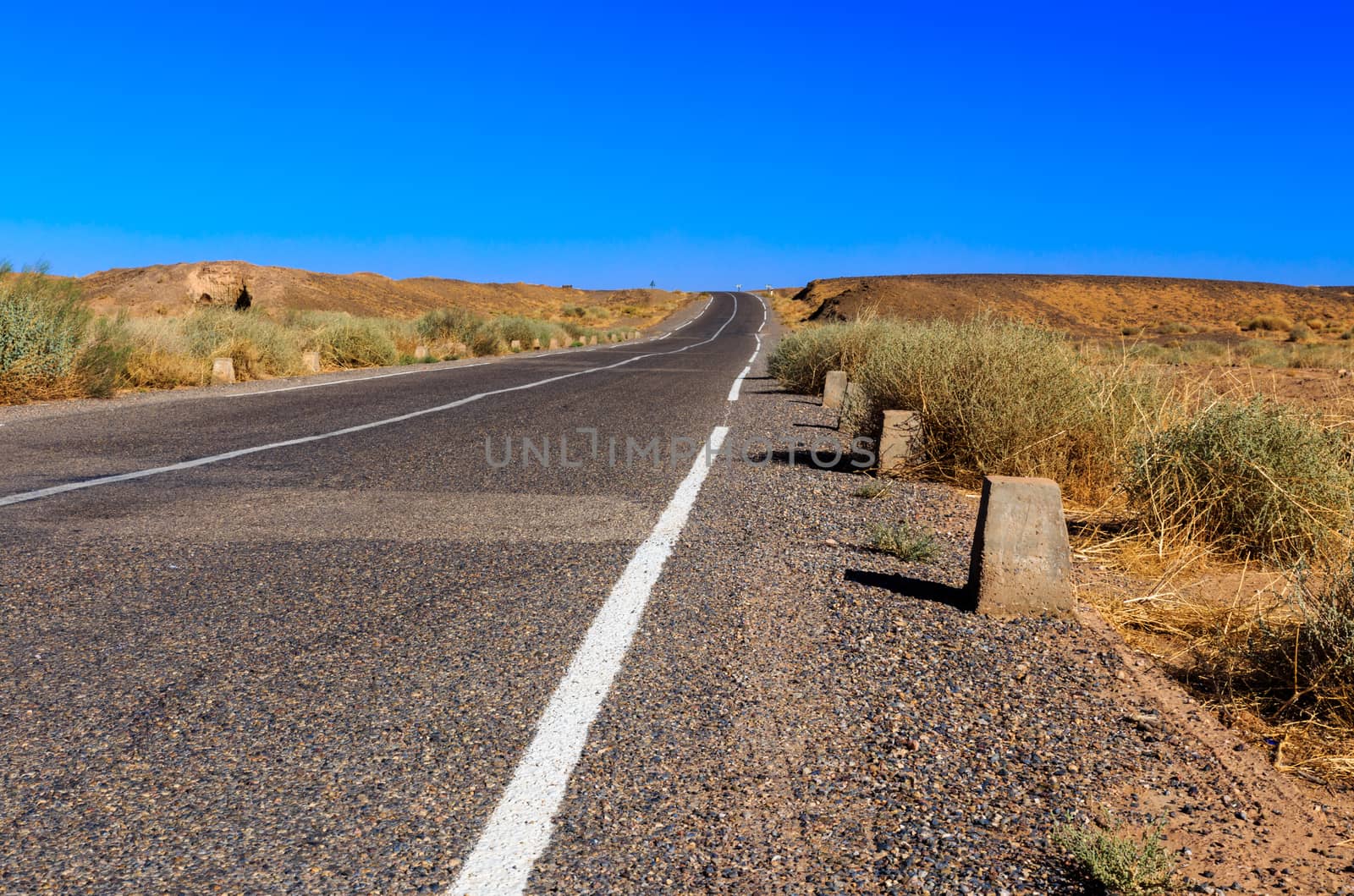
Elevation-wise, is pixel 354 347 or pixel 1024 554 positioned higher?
pixel 1024 554

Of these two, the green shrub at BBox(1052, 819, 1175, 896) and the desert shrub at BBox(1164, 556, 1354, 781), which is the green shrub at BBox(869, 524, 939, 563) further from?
the green shrub at BBox(1052, 819, 1175, 896)

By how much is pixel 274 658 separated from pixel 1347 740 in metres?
3.54

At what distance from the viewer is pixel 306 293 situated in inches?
2178

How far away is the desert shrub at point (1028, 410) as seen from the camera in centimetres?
729

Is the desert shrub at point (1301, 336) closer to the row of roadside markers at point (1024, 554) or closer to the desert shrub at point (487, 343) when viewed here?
the desert shrub at point (487, 343)

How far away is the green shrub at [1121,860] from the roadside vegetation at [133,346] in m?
13.7

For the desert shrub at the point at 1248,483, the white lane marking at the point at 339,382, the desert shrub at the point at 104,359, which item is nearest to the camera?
the desert shrub at the point at 1248,483

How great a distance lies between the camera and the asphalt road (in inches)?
93.4

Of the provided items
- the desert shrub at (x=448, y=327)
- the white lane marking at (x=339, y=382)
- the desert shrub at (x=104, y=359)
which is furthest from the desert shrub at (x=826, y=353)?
the desert shrub at (x=448, y=327)

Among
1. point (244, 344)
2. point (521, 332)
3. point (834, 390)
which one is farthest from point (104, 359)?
point (521, 332)

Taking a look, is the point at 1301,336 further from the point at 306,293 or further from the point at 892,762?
the point at 306,293

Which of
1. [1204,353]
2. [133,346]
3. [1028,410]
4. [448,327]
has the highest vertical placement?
[1204,353]

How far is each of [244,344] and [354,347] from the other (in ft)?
14.9

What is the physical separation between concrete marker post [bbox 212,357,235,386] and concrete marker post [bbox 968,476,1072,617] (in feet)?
49.5
